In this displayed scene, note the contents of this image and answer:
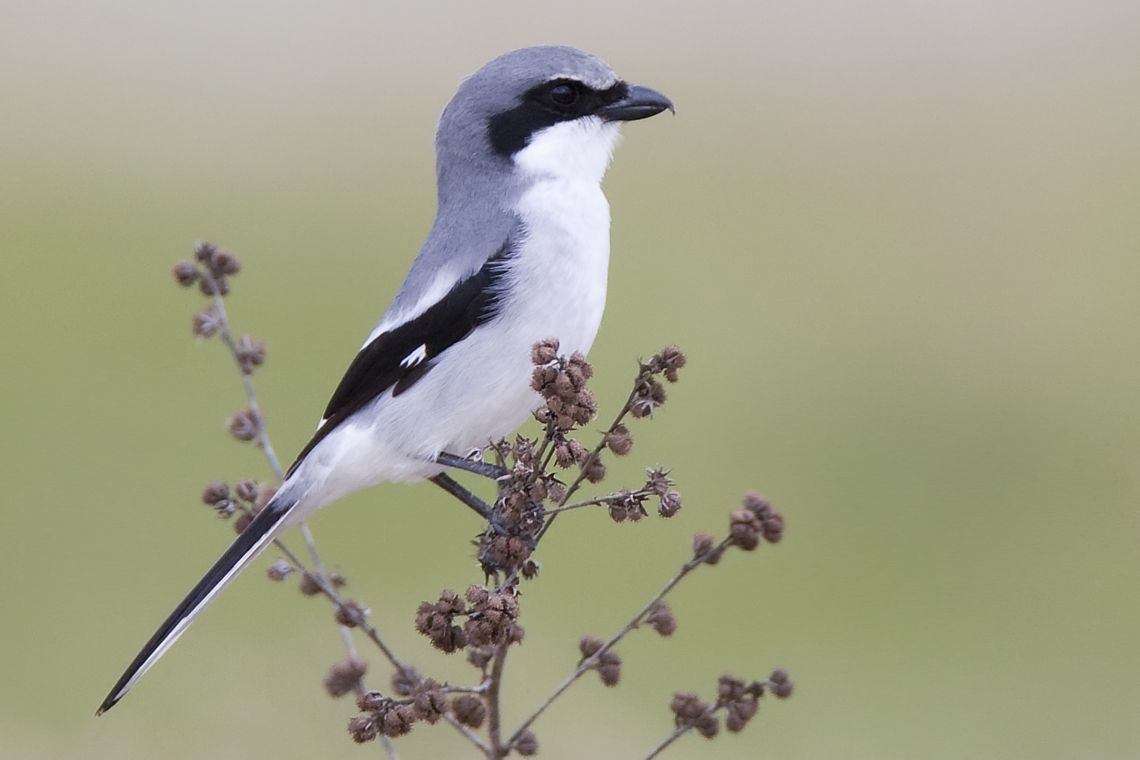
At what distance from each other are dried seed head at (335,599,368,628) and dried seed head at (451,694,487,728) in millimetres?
195

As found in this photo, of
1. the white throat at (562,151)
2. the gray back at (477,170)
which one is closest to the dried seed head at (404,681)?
the gray back at (477,170)

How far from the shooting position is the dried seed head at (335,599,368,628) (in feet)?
6.95

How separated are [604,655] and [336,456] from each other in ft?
2.83

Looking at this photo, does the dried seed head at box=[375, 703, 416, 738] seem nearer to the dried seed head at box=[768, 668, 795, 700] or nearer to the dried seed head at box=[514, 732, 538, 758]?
the dried seed head at box=[514, 732, 538, 758]

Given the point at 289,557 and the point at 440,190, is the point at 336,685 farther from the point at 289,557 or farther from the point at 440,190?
the point at 440,190

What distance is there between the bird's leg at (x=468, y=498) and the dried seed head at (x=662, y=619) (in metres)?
0.31

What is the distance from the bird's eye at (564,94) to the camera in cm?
286

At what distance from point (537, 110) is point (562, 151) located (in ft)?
0.32

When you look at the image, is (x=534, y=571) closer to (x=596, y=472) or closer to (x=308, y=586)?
(x=596, y=472)

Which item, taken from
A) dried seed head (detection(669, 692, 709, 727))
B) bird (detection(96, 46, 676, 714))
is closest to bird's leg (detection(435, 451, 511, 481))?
bird (detection(96, 46, 676, 714))

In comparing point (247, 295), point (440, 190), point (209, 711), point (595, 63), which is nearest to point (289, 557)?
point (440, 190)

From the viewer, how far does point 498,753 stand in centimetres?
191

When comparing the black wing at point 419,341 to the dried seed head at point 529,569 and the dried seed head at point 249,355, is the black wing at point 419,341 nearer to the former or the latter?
the dried seed head at point 249,355

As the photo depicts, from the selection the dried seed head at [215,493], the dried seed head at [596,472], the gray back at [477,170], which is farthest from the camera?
the gray back at [477,170]
